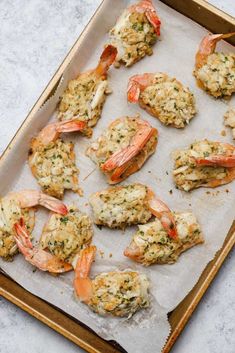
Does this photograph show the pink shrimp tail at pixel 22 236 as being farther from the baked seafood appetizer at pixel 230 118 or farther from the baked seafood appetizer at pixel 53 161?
the baked seafood appetizer at pixel 230 118

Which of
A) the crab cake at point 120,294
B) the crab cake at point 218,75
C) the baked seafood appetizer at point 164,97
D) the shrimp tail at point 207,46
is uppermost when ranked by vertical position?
the shrimp tail at point 207,46

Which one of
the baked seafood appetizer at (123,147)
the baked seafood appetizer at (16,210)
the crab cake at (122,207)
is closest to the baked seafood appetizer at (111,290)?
the crab cake at (122,207)

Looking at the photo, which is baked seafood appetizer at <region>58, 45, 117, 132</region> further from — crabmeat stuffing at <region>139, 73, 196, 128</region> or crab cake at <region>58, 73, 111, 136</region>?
crabmeat stuffing at <region>139, 73, 196, 128</region>

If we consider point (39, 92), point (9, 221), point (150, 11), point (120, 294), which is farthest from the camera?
point (39, 92)

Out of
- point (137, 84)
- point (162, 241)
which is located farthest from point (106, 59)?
point (162, 241)

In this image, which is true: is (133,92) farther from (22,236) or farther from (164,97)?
(22,236)

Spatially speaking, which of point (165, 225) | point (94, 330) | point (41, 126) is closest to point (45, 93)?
point (41, 126)

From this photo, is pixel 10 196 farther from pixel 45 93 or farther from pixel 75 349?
pixel 75 349
